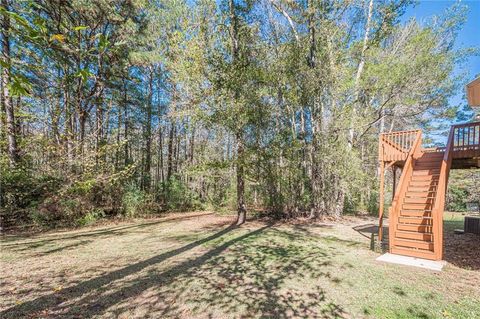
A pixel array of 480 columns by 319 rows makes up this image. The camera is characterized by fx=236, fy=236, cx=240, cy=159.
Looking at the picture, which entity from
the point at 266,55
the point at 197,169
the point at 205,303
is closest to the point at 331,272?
the point at 205,303

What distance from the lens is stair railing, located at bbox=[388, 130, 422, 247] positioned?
541 centimetres

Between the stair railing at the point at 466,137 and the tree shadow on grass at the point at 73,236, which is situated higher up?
the stair railing at the point at 466,137

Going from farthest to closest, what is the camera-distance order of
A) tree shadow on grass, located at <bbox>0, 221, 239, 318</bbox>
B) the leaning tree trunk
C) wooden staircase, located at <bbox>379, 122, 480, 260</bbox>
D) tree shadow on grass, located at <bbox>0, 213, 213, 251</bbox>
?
the leaning tree trunk → tree shadow on grass, located at <bbox>0, 213, 213, 251</bbox> → wooden staircase, located at <bbox>379, 122, 480, 260</bbox> → tree shadow on grass, located at <bbox>0, 221, 239, 318</bbox>

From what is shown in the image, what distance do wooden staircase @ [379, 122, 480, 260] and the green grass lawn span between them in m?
0.64

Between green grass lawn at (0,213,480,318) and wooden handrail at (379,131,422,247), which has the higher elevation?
wooden handrail at (379,131,422,247)

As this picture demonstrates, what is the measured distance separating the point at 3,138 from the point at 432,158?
13.4 meters

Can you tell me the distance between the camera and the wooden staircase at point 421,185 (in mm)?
5051

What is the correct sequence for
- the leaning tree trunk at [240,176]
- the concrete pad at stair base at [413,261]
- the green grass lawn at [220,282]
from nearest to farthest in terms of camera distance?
the green grass lawn at [220,282]
the concrete pad at stair base at [413,261]
the leaning tree trunk at [240,176]

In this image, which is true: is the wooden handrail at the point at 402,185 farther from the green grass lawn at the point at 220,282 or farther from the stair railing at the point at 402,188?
the green grass lawn at the point at 220,282

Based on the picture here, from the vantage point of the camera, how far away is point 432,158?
700 cm

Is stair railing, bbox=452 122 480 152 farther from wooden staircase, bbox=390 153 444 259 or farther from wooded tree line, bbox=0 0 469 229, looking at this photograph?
wooded tree line, bbox=0 0 469 229

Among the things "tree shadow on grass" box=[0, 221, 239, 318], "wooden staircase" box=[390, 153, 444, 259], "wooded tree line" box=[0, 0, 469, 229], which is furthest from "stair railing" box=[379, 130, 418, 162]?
"tree shadow on grass" box=[0, 221, 239, 318]

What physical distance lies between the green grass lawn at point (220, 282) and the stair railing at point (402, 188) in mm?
795

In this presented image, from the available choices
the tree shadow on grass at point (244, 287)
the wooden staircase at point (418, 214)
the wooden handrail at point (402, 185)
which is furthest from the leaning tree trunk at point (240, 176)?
the wooden staircase at point (418, 214)
